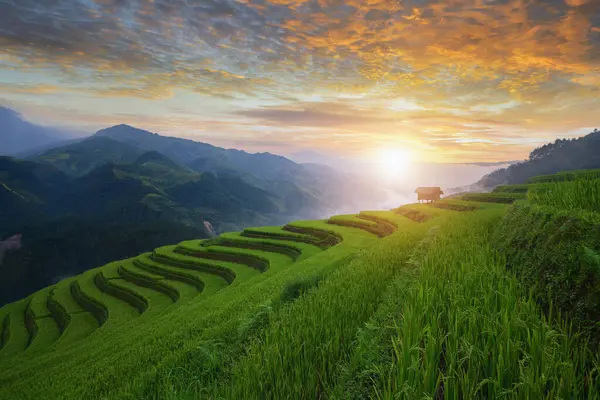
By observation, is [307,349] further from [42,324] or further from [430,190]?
[430,190]

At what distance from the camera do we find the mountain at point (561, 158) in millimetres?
128875

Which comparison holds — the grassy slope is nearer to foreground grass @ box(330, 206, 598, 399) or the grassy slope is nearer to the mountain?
foreground grass @ box(330, 206, 598, 399)

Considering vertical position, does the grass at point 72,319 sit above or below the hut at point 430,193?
below

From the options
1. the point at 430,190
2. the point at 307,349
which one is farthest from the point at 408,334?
the point at 430,190

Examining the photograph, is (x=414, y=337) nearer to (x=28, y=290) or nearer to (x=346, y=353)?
(x=346, y=353)

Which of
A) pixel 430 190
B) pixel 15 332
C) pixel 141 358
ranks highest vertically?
pixel 430 190

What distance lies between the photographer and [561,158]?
136000mm

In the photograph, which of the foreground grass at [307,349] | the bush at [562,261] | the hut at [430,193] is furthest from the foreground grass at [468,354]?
the hut at [430,193]

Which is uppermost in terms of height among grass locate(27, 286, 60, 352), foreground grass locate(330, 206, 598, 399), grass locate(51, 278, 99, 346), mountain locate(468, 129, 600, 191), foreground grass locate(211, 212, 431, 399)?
mountain locate(468, 129, 600, 191)

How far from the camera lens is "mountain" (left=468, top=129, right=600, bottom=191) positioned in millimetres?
128875

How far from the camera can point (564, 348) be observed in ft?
13.0

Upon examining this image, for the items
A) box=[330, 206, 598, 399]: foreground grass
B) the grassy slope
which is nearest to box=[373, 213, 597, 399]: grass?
box=[330, 206, 598, 399]: foreground grass

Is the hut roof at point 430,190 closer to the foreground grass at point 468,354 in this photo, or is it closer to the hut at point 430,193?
the hut at point 430,193

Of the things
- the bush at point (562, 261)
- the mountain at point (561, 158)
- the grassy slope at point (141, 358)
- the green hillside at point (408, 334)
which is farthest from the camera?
the mountain at point (561, 158)
